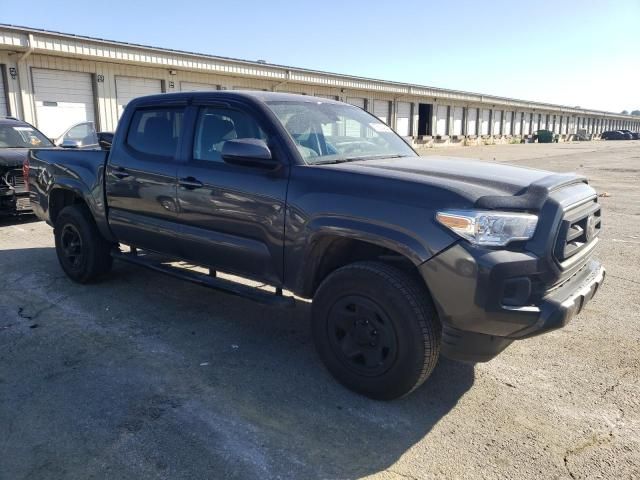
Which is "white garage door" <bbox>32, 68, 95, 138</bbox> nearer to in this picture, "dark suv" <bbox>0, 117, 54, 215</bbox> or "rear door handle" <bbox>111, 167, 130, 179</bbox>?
"dark suv" <bbox>0, 117, 54, 215</bbox>

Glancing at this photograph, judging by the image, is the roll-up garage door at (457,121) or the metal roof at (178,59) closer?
the metal roof at (178,59)

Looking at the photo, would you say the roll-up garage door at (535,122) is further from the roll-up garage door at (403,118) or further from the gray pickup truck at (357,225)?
the gray pickup truck at (357,225)

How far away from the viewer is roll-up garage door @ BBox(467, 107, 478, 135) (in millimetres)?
47625

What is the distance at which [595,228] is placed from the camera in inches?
141

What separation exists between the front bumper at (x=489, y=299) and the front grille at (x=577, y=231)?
0.23 metres

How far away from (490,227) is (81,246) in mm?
4276

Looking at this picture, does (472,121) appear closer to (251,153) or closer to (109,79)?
(109,79)

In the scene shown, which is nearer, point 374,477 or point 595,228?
point 374,477

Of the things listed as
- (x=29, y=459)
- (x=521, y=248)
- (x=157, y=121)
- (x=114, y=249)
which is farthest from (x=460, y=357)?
(x=114, y=249)

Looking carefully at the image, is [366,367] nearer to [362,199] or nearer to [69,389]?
[362,199]

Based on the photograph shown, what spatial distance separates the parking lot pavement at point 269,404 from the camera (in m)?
2.68

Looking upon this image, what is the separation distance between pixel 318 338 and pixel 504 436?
1.27m

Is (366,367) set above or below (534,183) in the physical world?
below

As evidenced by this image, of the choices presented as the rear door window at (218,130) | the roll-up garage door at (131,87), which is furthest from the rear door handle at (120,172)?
the roll-up garage door at (131,87)
